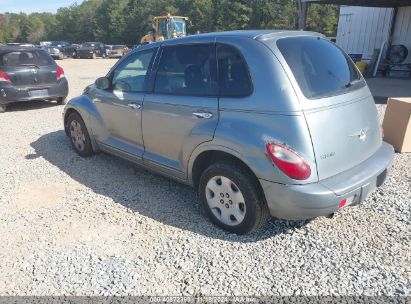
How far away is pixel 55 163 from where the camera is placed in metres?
5.18

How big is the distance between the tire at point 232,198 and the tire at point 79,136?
247cm

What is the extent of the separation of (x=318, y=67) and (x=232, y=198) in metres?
1.39

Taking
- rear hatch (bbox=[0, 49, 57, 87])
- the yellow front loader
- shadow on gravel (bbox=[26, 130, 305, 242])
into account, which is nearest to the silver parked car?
shadow on gravel (bbox=[26, 130, 305, 242])

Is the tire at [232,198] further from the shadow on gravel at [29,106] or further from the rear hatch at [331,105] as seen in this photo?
the shadow on gravel at [29,106]

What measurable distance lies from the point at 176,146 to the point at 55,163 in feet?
8.40

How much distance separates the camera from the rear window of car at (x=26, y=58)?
8.11m

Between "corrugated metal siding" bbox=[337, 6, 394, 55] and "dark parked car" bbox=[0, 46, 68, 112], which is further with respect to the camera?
"corrugated metal siding" bbox=[337, 6, 394, 55]

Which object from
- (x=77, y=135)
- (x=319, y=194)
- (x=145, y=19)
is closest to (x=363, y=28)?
(x=77, y=135)

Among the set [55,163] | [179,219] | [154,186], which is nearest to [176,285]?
[179,219]

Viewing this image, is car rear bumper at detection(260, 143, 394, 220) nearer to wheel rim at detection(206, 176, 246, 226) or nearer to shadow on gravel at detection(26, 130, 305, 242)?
wheel rim at detection(206, 176, 246, 226)

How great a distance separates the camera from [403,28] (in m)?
14.4

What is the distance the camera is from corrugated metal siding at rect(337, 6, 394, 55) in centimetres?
1505

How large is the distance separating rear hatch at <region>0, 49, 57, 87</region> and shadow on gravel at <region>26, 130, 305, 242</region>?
3141 millimetres

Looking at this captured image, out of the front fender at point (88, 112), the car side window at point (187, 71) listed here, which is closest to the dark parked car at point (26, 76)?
the front fender at point (88, 112)
